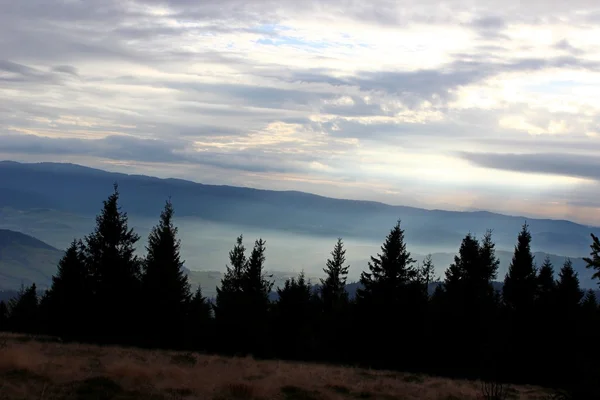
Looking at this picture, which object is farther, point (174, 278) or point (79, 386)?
point (174, 278)

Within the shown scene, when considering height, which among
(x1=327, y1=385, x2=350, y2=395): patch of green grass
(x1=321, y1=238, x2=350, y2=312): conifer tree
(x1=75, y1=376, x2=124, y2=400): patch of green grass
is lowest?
(x1=321, y1=238, x2=350, y2=312): conifer tree

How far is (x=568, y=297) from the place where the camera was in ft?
107

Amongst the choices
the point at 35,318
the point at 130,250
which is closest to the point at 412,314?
the point at 130,250

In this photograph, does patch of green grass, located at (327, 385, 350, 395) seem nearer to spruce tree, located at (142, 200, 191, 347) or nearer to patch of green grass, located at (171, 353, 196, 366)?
patch of green grass, located at (171, 353, 196, 366)

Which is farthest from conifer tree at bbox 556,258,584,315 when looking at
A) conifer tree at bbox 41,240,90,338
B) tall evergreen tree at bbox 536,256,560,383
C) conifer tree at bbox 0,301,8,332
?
conifer tree at bbox 0,301,8,332

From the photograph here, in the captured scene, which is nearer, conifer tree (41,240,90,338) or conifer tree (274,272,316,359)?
conifer tree (41,240,90,338)

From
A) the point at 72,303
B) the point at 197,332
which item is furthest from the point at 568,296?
the point at 72,303

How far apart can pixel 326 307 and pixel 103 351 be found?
134 ft

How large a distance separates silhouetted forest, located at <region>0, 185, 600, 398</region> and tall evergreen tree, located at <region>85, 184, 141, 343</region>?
0.21ft

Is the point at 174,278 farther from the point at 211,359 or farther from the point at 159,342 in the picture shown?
the point at 211,359

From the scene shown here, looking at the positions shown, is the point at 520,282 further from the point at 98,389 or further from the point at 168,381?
the point at 98,389

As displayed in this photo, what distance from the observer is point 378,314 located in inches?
1334

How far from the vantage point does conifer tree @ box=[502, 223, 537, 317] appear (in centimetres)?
3828

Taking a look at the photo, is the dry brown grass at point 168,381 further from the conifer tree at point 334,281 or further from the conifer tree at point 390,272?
the conifer tree at point 334,281
